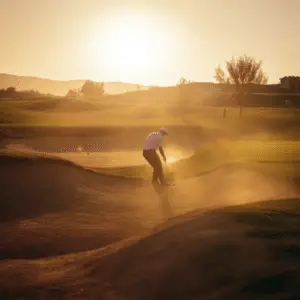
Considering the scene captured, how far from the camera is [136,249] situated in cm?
699

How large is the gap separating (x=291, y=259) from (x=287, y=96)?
73.2m

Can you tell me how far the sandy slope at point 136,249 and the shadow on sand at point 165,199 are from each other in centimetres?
11

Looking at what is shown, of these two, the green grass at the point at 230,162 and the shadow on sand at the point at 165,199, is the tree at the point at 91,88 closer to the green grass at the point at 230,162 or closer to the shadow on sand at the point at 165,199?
the green grass at the point at 230,162

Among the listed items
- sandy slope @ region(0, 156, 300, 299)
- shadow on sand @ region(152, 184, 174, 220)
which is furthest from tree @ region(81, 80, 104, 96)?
sandy slope @ region(0, 156, 300, 299)

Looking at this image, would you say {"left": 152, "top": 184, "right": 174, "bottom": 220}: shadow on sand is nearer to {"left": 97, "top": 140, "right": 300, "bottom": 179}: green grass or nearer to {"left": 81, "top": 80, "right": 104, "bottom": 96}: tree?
{"left": 97, "top": 140, "right": 300, "bottom": 179}: green grass

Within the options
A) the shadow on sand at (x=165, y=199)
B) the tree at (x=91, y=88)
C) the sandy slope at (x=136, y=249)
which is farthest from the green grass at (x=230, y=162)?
the tree at (x=91, y=88)

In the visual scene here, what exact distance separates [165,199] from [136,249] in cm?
692

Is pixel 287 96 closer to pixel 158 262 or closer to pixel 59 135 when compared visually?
pixel 59 135

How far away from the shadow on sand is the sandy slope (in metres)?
0.11

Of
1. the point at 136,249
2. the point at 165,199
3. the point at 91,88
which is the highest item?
the point at 91,88

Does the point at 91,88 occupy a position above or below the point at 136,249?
above

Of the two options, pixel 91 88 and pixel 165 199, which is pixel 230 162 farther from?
pixel 91 88

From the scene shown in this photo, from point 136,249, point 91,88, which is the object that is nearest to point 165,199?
point 136,249

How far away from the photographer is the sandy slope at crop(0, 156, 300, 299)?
17.9 ft
